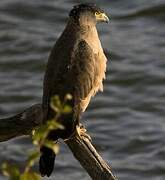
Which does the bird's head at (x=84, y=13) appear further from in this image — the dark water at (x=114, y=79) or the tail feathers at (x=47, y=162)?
the dark water at (x=114, y=79)

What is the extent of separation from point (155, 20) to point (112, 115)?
2.48 meters

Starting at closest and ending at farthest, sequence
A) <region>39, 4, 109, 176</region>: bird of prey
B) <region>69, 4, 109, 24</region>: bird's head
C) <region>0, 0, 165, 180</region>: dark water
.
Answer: <region>39, 4, 109, 176</region>: bird of prey
<region>69, 4, 109, 24</region>: bird's head
<region>0, 0, 165, 180</region>: dark water

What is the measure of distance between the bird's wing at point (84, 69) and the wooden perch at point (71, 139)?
26 cm

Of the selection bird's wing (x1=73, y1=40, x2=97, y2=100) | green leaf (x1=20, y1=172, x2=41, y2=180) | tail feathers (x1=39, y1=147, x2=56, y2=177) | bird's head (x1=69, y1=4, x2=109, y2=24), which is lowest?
tail feathers (x1=39, y1=147, x2=56, y2=177)

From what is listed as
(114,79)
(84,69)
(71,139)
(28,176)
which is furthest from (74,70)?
(114,79)

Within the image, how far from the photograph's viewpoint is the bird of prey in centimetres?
450

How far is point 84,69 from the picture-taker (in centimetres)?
480

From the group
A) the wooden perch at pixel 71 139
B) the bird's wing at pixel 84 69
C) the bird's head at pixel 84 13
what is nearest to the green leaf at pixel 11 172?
the wooden perch at pixel 71 139

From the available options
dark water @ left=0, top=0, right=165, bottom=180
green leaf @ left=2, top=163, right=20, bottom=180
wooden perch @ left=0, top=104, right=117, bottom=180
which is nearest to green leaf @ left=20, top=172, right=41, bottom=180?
green leaf @ left=2, top=163, right=20, bottom=180

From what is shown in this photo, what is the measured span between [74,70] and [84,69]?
0.11 m

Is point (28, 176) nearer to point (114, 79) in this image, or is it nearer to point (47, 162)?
point (47, 162)

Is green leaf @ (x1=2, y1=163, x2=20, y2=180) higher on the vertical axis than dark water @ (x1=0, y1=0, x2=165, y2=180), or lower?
higher

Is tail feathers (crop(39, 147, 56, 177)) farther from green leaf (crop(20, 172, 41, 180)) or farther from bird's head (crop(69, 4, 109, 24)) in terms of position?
green leaf (crop(20, 172, 41, 180))

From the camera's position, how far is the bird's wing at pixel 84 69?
4.73 meters
